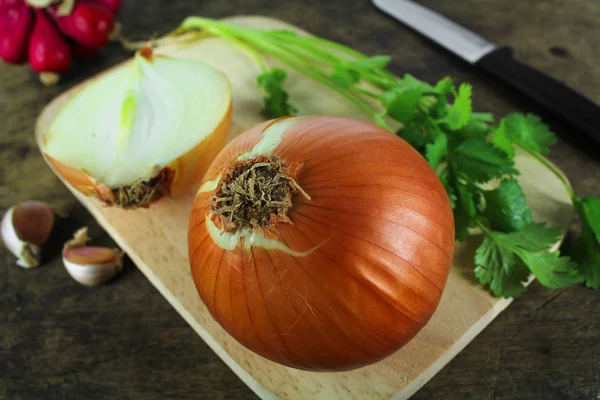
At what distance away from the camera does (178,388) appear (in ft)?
3.39

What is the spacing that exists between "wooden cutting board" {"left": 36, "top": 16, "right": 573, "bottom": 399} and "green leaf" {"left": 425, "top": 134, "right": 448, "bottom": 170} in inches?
8.3

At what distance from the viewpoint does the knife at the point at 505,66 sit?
130 cm

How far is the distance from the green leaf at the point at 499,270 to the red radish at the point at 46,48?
4.71 feet

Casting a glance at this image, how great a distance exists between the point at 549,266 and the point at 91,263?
3.31 feet

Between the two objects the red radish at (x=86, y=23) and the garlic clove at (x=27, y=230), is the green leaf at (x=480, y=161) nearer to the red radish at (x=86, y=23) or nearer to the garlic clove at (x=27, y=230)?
the garlic clove at (x=27, y=230)

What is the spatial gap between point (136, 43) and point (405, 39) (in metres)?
0.99

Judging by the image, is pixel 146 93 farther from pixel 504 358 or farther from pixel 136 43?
pixel 504 358

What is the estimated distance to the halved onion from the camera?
1116mm

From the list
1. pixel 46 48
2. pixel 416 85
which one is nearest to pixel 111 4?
pixel 46 48

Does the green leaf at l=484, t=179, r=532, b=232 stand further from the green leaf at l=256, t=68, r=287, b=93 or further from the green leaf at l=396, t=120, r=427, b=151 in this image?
the green leaf at l=256, t=68, r=287, b=93

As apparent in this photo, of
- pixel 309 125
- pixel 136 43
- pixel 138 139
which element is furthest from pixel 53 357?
pixel 136 43

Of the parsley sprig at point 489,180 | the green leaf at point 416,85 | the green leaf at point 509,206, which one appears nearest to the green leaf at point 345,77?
the parsley sprig at point 489,180

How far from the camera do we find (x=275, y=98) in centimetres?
134

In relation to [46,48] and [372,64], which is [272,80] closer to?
[372,64]
